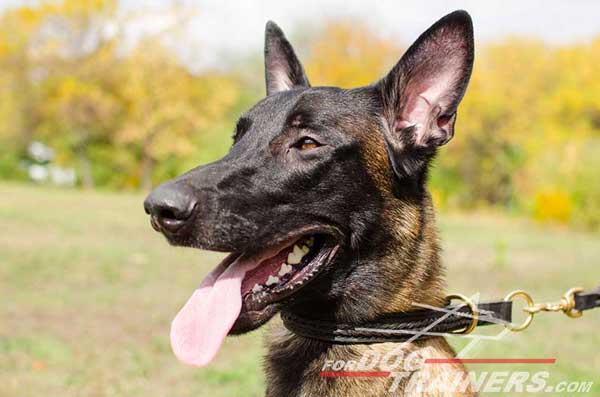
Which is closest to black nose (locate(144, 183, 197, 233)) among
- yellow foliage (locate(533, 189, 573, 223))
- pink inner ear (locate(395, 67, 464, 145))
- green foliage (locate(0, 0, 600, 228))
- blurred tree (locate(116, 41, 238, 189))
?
pink inner ear (locate(395, 67, 464, 145))

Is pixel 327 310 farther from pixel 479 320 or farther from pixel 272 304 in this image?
pixel 479 320

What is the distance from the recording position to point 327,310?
294cm

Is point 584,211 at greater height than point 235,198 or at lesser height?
lesser

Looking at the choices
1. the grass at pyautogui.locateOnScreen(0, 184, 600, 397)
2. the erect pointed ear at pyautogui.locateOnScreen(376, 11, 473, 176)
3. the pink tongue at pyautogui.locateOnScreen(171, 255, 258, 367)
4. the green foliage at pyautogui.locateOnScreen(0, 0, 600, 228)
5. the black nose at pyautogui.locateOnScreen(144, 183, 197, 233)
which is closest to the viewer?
the black nose at pyautogui.locateOnScreen(144, 183, 197, 233)

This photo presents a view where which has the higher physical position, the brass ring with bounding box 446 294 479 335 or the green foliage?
the brass ring with bounding box 446 294 479 335

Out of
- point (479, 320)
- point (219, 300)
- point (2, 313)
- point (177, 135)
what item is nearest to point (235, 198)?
point (219, 300)

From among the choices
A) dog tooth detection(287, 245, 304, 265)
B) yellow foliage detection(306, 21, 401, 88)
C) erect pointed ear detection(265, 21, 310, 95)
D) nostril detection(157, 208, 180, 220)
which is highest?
erect pointed ear detection(265, 21, 310, 95)

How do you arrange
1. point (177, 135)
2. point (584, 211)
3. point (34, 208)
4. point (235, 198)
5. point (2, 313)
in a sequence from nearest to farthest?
point (235, 198), point (2, 313), point (34, 208), point (584, 211), point (177, 135)

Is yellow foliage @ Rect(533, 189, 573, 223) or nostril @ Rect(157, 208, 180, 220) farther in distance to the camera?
yellow foliage @ Rect(533, 189, 573, 223)

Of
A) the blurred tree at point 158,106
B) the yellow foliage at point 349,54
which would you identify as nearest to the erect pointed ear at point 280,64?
the yellow foliage at point 349,54

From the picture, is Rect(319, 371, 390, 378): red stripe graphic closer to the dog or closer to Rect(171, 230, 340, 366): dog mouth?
the dog

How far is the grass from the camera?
591 centimetres

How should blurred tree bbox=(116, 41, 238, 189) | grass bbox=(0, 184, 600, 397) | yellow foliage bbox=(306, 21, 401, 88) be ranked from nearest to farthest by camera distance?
grass bbox=(0, 184, 600, 397) → yellow foliage bbox=(306, 21, 401, 88) → blurred tree bbox=(116, 41, 238, 189)

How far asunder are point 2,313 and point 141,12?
36.5 meters
